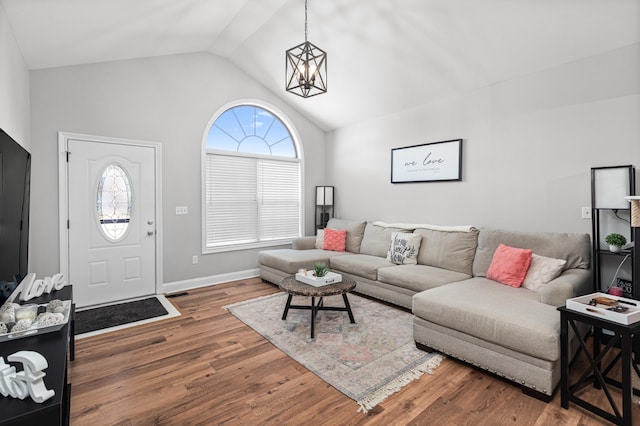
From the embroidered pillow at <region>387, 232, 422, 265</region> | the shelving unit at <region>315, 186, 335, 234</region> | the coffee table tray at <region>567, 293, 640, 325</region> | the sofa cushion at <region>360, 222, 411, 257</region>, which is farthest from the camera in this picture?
the shelving unit at <region>315, 186, 335, 234</region>

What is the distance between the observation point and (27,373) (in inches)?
41.1

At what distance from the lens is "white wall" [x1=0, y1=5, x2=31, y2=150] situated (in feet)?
7.20

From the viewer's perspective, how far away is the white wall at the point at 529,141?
2.86 m

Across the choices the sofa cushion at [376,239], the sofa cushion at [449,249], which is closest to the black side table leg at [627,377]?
the sofa cushion at [449,249]

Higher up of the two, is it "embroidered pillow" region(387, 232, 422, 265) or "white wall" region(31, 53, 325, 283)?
"white wall" region(31, 53, 325, 283)

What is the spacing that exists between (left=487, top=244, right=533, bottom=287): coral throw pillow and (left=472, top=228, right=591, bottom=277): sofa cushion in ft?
0.58

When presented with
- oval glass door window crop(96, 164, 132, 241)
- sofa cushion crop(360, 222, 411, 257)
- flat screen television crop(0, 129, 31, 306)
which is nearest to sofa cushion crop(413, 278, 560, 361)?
sofa cushion crop(360, 222, 411, 257)

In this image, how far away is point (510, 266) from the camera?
292 centimetres

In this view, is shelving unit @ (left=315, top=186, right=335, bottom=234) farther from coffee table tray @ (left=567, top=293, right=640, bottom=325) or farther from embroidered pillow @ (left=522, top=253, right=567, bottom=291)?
coffee table tray @ (left=567, top=293, right=640, bottom=325)

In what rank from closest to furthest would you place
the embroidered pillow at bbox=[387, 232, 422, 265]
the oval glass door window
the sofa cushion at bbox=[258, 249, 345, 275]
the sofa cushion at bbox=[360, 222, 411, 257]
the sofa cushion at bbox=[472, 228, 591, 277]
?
the sofa cushion at bbox=[472, 228, 591, 277]
the oval glass door window
the embroidered pillow at bbox=[387, 232, 422, 265]
the sofa cushion at bbox=[258, 249, 345, 275]
the sofa cushion at bbox=[360, 222, 411, 257]

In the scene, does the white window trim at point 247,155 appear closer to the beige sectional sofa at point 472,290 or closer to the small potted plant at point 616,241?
the beige sectional sofa at point 472,290

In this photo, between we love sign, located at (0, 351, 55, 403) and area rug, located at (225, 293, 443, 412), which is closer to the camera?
we love sign, located at (0, 351, 55, 403)

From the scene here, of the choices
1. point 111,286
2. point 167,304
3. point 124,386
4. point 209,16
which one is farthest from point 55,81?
point 124,386

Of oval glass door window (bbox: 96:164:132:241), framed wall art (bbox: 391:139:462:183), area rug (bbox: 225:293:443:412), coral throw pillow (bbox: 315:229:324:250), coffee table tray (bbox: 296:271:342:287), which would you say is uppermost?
framed wall art (bbox: 391:139:462:183)
